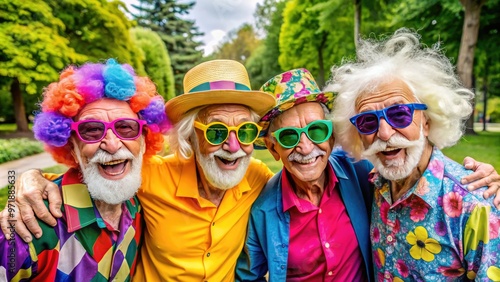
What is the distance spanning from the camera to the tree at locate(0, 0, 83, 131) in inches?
521

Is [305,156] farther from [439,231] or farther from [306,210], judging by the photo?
[439,231]

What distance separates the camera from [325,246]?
2572mm

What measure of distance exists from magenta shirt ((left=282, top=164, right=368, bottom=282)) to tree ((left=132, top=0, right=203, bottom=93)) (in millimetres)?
43870

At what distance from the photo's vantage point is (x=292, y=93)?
270 centimetres

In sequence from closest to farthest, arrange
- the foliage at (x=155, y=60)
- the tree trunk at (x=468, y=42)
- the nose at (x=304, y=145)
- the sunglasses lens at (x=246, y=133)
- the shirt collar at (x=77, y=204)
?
Result: the shirt collar at (x=77, y=204) < the nose at (x=304, y=145) < the sunglasses lens at (x=246, y=133) < the tree trunk at (x=468, y=42) < the foliage at (x=155, y=60)

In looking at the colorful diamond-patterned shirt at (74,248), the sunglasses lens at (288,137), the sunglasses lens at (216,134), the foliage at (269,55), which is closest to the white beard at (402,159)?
the sunglasses lens at (288,137)

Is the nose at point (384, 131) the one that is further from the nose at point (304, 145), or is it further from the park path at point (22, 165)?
the park path at point (22, 165)

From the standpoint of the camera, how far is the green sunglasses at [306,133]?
8.58 ft

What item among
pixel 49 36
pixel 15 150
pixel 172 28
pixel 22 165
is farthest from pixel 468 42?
pixel 172 28

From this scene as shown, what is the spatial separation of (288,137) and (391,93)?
78 centimetres

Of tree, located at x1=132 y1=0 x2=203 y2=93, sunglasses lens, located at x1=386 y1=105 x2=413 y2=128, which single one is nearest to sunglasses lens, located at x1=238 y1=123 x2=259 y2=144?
sunglasses lens, located at x1=386 y1=105 x2=413 y2=128

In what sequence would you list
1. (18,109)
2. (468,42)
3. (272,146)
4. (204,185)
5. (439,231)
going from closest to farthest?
(439,231)
(204,185)
(272,146)
(468,42)
(18,109)

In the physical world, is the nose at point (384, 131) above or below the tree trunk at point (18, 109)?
below

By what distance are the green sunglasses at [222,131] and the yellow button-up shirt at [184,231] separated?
0.35 m
